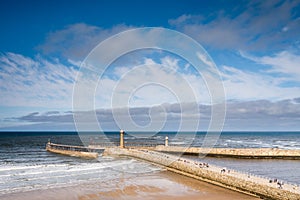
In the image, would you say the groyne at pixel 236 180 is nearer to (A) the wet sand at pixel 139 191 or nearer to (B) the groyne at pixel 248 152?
(A) the wet sand at pixel 139 191

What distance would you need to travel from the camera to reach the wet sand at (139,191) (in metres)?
22.1

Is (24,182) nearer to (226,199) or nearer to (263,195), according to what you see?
(226,199)

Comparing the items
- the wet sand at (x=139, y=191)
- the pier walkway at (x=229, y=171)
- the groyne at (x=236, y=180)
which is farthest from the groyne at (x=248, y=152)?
the wet sand at (x=139, y=191)

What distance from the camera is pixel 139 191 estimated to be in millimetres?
23969

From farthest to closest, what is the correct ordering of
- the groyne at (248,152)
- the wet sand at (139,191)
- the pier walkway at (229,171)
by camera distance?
the groyne at (248,152) → the wet sand at (139,191) → the pier walkway at (229,171)

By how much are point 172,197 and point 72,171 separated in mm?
16740

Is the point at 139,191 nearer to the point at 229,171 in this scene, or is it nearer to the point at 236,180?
the point at 236,180

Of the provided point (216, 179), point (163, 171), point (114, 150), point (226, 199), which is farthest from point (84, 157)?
point (226, 199)

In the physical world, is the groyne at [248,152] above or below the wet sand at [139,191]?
above

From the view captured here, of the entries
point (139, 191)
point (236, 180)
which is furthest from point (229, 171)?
point (139, 191)

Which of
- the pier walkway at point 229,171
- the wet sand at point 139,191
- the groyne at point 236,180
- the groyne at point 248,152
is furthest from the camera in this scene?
the groyne at point 248,152

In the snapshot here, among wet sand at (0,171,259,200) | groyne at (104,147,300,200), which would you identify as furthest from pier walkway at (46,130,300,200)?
wet sand at (0,171,259,200)

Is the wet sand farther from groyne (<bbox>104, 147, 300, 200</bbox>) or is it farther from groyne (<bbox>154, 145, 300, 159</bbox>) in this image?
groyne (<bbox>154, 145, 300, 159</bbox>)

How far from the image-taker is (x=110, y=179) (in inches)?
1137
